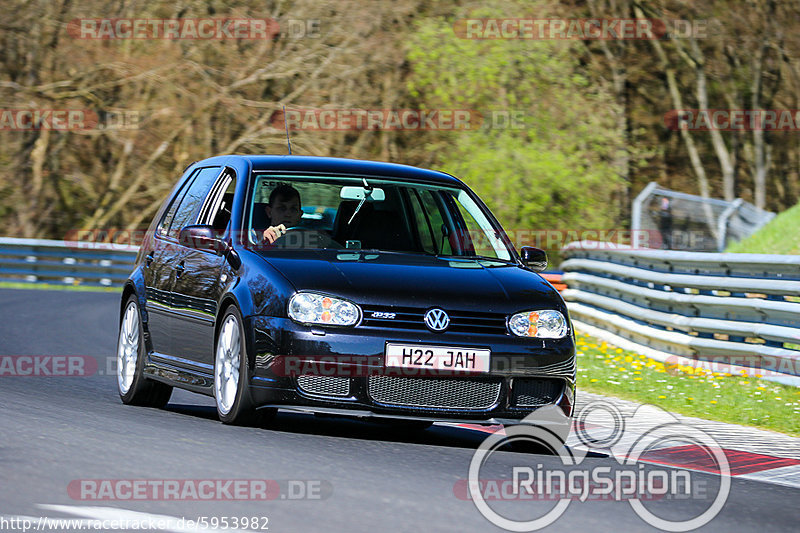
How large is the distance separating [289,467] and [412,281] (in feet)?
5.63

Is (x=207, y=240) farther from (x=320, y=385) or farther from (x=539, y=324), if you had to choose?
(x=539, y=324)

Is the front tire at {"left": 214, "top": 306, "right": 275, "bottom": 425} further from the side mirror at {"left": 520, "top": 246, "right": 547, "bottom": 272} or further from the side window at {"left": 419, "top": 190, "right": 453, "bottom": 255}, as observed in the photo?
the side mirror at {"left": 520, "top": 246, "right": 547, "bottom": 272}

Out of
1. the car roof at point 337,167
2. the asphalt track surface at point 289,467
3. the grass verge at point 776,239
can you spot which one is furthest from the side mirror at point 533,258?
the grass verge at point 776,239

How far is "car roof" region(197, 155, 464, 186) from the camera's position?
9.54 metres

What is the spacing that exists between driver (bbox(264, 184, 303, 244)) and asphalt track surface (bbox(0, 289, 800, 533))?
A: 1.24 metres

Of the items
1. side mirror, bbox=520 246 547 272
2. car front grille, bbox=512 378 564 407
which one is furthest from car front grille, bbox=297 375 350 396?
side mirror, bbox=520 246 547 272

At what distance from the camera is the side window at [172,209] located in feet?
34.4

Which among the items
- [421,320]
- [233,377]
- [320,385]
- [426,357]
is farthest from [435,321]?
[233,377]

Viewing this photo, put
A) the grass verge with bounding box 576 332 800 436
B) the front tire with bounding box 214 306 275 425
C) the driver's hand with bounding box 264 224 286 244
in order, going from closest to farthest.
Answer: the front tire with bounding box 214 306 275 425
the driver's hand with bounding box 264 224 286 244
the grass verge with bounding box 576 332 800 436

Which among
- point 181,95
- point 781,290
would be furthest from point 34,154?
Answer: point 781,290

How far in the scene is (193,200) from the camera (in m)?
10.2

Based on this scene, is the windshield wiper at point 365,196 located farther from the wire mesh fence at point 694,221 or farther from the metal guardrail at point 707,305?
the wire mesh fence at point 694,221

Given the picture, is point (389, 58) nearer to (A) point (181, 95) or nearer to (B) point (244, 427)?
(A) point (181, 95)

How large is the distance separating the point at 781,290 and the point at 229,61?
22527mm
